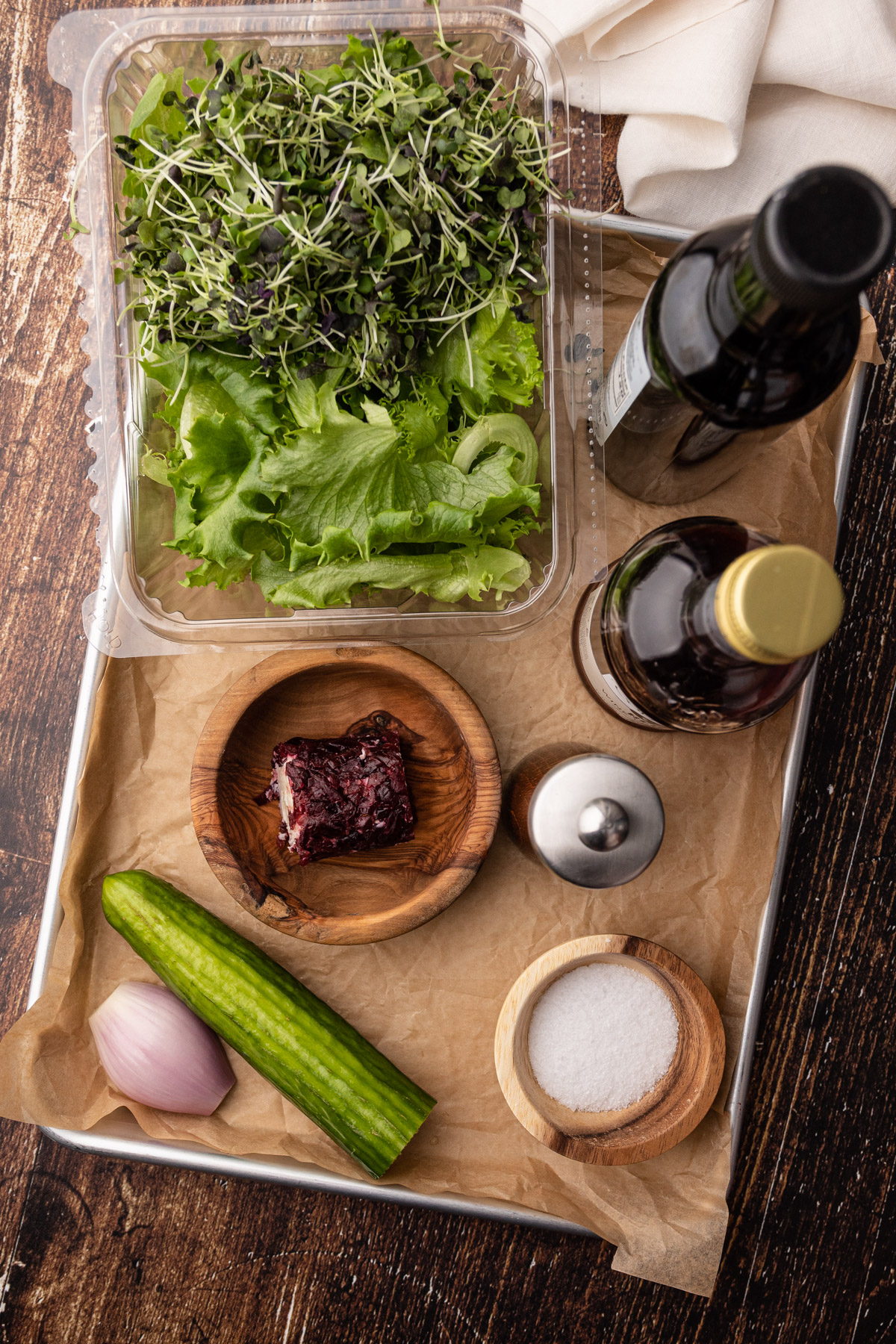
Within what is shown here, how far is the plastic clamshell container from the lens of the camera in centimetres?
104

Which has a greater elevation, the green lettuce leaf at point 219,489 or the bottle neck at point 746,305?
the bottle neck at point 746,305

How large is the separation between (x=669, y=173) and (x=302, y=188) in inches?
20.9

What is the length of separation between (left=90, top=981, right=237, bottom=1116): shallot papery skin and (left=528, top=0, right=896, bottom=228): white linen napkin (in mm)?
1267

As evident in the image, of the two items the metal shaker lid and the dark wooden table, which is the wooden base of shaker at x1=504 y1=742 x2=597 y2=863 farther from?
the dark wooden table

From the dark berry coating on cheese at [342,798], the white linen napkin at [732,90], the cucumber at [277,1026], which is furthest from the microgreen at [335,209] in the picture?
the cucumber at [277,1026]

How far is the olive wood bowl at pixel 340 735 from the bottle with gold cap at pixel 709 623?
0.69ft

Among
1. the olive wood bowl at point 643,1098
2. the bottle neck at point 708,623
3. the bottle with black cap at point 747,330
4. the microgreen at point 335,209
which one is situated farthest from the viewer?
the olive wood bowl at point 643,1098

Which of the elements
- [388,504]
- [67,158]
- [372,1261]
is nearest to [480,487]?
[388,504]

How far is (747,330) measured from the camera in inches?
30.1

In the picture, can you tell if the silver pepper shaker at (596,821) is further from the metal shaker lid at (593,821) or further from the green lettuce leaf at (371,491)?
the green lettuce leaf at (371,491)

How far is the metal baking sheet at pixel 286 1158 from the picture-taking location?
46.6 inches

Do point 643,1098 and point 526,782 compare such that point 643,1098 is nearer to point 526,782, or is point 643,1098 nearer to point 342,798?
point 526,782

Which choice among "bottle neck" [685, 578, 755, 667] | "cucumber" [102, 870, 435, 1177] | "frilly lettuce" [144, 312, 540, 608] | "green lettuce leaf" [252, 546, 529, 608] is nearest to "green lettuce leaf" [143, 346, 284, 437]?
"frilly lettuce" [144, 312, 540, 608]

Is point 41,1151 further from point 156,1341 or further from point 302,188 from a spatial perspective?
point 302,188
